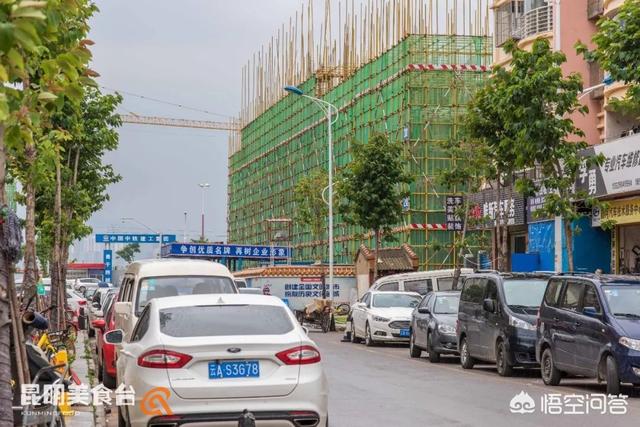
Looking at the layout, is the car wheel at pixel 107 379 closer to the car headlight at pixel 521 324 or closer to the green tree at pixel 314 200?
the car headlight at pixel 521 324

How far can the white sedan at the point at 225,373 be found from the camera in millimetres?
10469

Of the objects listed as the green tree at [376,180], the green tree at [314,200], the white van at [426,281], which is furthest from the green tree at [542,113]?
the green tree at [314,200]

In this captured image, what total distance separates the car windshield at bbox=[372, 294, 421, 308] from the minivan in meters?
14.7

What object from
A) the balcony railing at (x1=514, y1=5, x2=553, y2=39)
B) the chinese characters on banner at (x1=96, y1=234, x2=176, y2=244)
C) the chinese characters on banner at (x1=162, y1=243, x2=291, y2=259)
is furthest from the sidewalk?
the chinese characters on banner at (x1=96, y1=234, x2=176, y2=244)

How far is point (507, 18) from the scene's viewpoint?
152 feet

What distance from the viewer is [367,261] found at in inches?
2482

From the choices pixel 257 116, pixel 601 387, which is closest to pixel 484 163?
pixel 601 387

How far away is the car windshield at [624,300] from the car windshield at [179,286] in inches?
230


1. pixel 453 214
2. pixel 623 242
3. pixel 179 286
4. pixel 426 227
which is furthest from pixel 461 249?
pixel 179 286

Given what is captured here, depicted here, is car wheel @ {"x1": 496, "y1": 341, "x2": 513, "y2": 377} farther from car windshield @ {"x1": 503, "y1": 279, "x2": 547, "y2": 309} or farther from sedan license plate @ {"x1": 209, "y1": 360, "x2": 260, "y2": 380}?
sedan license plate @ {"x1": 209, "y1": 360, "x2": 260, "y2": 380}

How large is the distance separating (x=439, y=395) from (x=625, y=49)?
26.9 ft

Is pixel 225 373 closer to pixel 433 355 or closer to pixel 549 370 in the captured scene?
pixel 549 370

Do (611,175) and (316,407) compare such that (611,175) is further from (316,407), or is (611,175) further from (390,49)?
(390,49)

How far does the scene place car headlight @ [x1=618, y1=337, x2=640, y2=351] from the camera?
17109 millimetres
